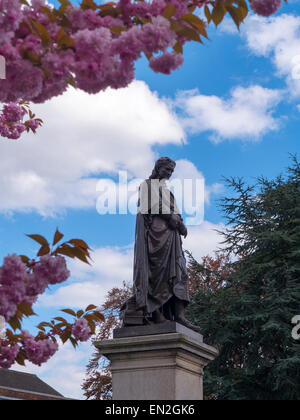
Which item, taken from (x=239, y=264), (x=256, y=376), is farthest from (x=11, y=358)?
(x=239, y=264)

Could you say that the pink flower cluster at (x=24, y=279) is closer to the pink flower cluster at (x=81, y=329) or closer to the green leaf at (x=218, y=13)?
the pink flower cluster at (x=81, y=329)

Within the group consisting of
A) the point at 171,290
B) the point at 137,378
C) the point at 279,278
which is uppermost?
the point at 279,278

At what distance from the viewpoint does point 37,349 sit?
3.91m

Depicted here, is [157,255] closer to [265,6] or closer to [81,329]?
[81,329]

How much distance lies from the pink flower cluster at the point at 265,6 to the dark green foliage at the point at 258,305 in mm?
13557

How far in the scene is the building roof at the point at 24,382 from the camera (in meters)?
31.3

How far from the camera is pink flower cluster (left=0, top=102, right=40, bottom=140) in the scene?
20.6 feet

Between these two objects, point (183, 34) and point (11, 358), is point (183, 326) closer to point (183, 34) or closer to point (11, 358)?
point (11, 358)

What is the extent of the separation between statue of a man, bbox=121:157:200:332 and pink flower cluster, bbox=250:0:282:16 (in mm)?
4203

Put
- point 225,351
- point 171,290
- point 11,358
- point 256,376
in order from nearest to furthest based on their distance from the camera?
point 11,358 → point 171,290 → point 256,376 → point 225,351

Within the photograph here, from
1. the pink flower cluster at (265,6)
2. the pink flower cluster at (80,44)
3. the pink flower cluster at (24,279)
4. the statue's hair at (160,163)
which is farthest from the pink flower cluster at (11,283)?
the statue's hair at (160,163)

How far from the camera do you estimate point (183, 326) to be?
266 inches
